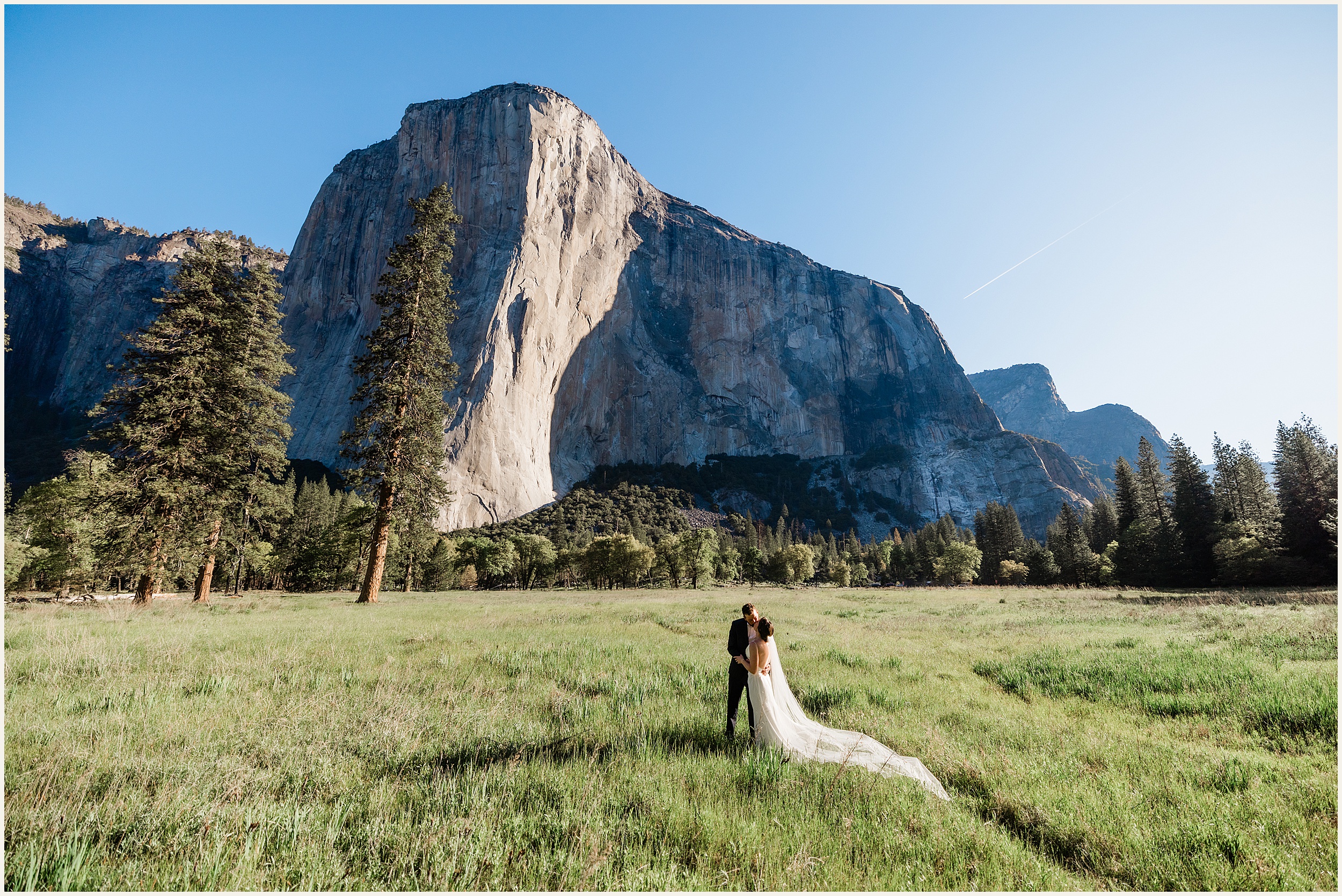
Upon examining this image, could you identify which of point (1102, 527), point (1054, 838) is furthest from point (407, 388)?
point (1102, 527)

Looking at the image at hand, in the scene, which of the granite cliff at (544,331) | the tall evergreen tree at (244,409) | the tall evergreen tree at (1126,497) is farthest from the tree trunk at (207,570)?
the tall evergreen tree at (1126,497)

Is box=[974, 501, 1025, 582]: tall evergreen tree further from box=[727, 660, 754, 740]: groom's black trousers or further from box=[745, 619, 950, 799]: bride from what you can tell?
box=[727, 660, 754, 740]: groom's black trousers

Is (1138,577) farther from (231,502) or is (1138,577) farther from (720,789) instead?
(231,502)

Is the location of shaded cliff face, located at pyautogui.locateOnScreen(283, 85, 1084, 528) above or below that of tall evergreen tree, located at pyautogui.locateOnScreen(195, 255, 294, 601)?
above

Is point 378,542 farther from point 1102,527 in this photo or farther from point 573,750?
point 1102,527

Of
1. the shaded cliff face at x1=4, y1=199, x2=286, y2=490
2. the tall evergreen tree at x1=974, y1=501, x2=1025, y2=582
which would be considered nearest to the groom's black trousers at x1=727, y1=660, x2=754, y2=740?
the tall evergreen tree at x1=974, y1=501, x2=1025, y2=582

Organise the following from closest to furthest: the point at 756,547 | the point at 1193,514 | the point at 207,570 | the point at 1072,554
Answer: the point at 207,570, the point at 1193,514, the point at 1072,554, the point at 756,547
